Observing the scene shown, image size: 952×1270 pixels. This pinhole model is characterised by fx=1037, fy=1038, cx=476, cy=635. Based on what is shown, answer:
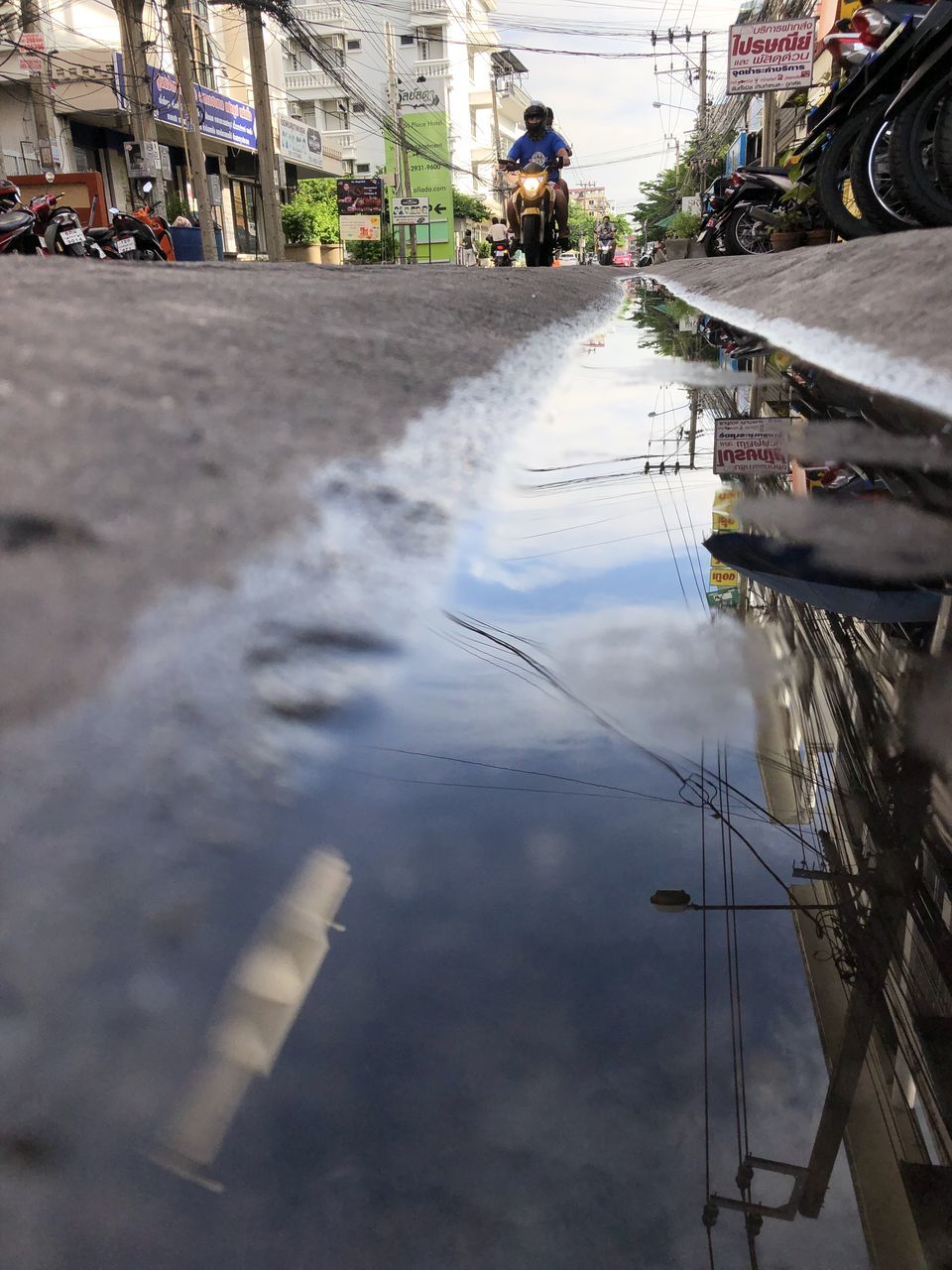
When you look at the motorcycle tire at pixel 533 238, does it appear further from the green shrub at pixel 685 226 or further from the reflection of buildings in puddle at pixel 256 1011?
the green shrub at pixel 685 226

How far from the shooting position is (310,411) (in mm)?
1534

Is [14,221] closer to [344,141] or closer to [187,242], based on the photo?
[187,242]

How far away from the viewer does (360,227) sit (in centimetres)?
2655

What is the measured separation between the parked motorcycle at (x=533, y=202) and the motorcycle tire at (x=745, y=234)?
73.2 inches

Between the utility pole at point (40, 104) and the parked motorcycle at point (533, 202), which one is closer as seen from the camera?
the parked motorcycle at point (533, 202)

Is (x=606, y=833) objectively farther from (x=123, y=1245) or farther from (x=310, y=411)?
(x=310, y=411)

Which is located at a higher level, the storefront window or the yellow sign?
the storefront window

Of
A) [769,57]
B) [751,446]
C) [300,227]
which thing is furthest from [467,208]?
[751,446]

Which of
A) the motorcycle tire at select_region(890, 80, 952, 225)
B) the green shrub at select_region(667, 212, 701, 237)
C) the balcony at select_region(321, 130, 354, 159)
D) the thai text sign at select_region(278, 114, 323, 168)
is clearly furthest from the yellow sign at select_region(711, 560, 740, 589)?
the balcony at select_region(321, 130, 354, 159)

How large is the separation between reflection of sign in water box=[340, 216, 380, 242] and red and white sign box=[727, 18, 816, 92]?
599 inches

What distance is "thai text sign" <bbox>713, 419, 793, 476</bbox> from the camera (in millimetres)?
1540

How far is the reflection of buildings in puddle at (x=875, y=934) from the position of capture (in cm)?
33

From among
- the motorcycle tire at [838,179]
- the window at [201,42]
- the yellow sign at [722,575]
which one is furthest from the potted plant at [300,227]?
the yellow sign at [722,575]

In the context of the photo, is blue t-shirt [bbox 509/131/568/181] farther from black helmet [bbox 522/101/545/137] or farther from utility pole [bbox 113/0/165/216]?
utility pole [bbox 113/0/165/216]
